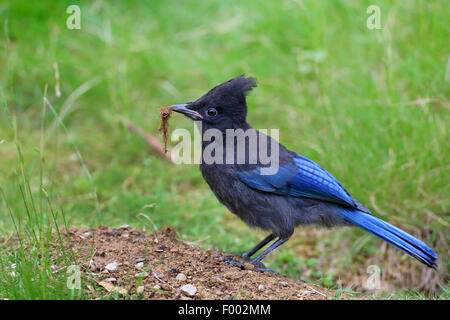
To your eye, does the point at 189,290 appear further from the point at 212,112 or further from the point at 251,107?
the point at 251,107

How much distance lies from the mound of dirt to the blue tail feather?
1.85 feet

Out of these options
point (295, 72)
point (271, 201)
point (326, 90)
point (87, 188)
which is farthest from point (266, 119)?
point (271, 201)

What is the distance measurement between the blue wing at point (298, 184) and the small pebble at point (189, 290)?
91 cm

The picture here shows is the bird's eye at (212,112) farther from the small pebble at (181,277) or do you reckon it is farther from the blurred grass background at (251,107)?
the small pebble at (181,277)

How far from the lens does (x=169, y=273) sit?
3354 millimetres

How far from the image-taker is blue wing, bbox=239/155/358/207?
12.5ft

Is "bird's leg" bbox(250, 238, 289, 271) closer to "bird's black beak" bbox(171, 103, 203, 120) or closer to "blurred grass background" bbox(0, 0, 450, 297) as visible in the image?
"blurred grass background" bbox(0, 0, 450, 297)

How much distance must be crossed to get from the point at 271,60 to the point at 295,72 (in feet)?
1.28

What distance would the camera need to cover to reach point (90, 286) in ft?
10.1

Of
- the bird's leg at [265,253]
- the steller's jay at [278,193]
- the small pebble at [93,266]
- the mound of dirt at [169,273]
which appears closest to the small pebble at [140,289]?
the mound of dirt at [169,273]

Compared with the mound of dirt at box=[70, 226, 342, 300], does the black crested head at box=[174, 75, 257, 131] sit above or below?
above

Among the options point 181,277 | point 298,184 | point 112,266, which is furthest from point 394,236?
point 112,266

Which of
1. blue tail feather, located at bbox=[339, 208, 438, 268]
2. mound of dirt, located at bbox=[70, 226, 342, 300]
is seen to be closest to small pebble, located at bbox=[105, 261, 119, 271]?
mound of dirt, located at bbox=[70, 226, 342, 300]

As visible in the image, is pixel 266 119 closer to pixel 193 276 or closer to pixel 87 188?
pixel 87 188
